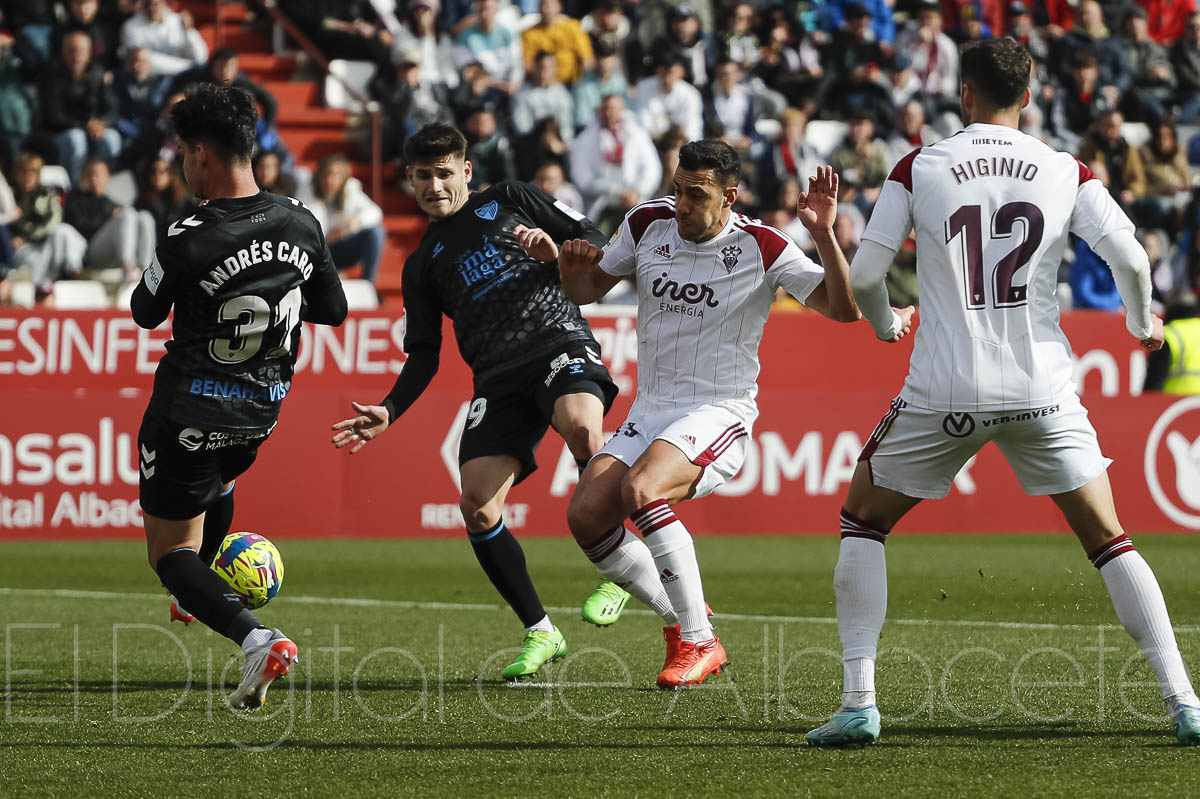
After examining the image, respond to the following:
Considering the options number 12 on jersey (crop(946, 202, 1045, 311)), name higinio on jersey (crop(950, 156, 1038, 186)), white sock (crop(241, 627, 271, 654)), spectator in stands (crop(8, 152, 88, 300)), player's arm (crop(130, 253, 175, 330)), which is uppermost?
name higinio on jersey (crop(950, 156, 1038, 186))

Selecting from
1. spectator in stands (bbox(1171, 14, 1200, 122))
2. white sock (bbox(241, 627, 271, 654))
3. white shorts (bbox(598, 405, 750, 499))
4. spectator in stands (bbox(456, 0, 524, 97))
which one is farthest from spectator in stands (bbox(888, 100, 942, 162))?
white sock (bbox(241, 627, 271, 654))

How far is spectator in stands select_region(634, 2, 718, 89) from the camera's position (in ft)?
62.5

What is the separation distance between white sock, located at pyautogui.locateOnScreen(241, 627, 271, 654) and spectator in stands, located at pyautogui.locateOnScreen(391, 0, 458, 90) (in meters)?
13.4

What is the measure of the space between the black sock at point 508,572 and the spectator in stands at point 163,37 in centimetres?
1131

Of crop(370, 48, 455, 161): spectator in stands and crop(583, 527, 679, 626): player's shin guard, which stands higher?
crop(370, 48, 455, 161): spectator in stands

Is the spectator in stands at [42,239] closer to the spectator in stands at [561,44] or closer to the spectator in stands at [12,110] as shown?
the spectator in stands at [12,110]

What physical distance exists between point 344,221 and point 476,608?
7635mm

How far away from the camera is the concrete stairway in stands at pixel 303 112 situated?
17891 mm

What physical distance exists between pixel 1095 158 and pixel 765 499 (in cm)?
773

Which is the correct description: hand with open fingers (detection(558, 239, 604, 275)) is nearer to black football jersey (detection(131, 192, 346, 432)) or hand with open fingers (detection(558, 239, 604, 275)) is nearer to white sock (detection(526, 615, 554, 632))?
black football jersey (detection(131, 192, 346, 432))

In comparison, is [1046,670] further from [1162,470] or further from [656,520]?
[1162,470]

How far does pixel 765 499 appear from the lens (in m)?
13.8

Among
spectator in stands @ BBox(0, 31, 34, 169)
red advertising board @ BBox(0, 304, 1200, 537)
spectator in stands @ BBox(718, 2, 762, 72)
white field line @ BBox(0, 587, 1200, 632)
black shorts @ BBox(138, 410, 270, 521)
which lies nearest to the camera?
black shorts @ BBox(138, 410, 270, 521)

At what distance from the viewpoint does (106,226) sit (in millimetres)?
15477
